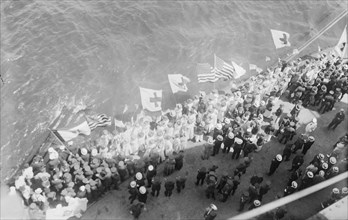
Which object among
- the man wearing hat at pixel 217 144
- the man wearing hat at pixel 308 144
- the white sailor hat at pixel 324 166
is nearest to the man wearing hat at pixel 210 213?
the man wearing hat at pixel 217 144

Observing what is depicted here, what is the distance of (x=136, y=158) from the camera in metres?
17.0

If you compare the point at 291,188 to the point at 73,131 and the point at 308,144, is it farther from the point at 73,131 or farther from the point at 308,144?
the point at 73,131

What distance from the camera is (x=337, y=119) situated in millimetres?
19125

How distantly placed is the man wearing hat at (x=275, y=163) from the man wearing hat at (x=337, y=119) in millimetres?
4646

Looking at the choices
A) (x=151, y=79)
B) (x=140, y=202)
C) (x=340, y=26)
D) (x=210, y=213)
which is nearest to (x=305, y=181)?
(x=210, y=213)

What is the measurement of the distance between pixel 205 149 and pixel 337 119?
6974 millimetres

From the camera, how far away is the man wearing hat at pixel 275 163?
53.0ft

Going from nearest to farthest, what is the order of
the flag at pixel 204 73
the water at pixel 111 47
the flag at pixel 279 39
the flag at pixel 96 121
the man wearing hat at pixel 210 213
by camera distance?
1. the man wearing hat at pixel 210 213
2. the flag at pixel 96 121
3. the flag at pixel 204 73
4. the water at pixel 111 47
5. the flag at pixel 279 39

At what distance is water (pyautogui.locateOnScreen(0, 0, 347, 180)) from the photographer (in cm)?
2342

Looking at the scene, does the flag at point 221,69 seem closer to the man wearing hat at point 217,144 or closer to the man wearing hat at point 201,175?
the man wearing hat at point 217,144

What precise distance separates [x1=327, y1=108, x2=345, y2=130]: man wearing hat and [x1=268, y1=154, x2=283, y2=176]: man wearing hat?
15.2ft

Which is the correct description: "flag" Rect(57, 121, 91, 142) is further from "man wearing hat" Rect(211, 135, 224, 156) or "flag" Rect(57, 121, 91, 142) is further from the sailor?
"man wearing hat" Rect(211, 135, 224, 156)

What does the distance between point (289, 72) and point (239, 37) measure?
A: 11283mm

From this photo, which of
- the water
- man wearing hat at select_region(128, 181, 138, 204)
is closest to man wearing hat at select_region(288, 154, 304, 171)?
man wearing hat at select_region(128, 181, 138, 204)
